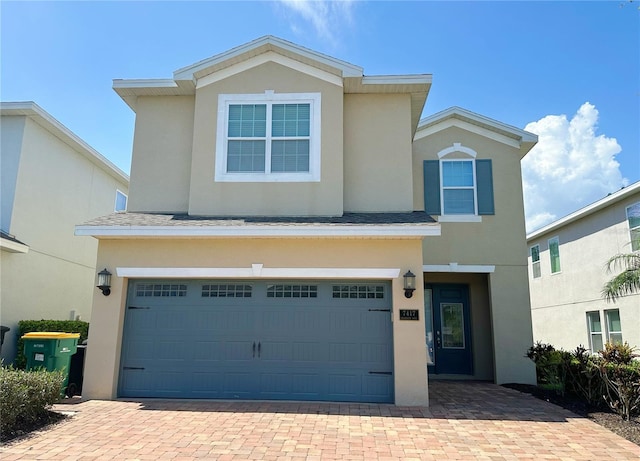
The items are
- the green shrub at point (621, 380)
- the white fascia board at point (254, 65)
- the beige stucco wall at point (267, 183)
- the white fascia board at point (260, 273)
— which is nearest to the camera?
the green shrub at point (621, 380)

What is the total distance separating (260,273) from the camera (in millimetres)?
8875

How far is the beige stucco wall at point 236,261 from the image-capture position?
28.0 ft

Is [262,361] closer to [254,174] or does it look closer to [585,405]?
[254,174]

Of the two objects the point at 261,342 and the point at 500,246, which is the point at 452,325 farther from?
the point at 261,342

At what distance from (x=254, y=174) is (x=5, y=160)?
23.5 ft

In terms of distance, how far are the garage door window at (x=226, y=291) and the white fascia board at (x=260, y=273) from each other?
9.8 inches

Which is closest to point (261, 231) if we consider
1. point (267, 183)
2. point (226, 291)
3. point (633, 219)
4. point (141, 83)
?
point (226, 291)

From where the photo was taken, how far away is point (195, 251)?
9.09 metres

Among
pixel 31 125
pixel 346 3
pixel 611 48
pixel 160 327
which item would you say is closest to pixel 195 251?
pixel 160 327

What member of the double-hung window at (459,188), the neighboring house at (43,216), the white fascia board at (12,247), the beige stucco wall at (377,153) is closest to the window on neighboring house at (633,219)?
the double-hung window at (459,188)

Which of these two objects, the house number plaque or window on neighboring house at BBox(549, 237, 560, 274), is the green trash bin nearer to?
the house number plaque

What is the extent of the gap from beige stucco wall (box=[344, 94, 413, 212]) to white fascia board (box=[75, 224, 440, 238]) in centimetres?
144

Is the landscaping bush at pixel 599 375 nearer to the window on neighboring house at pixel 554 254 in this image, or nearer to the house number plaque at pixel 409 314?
the house number plaque at pixel 409 314

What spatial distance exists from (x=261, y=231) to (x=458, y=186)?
6.45 m
